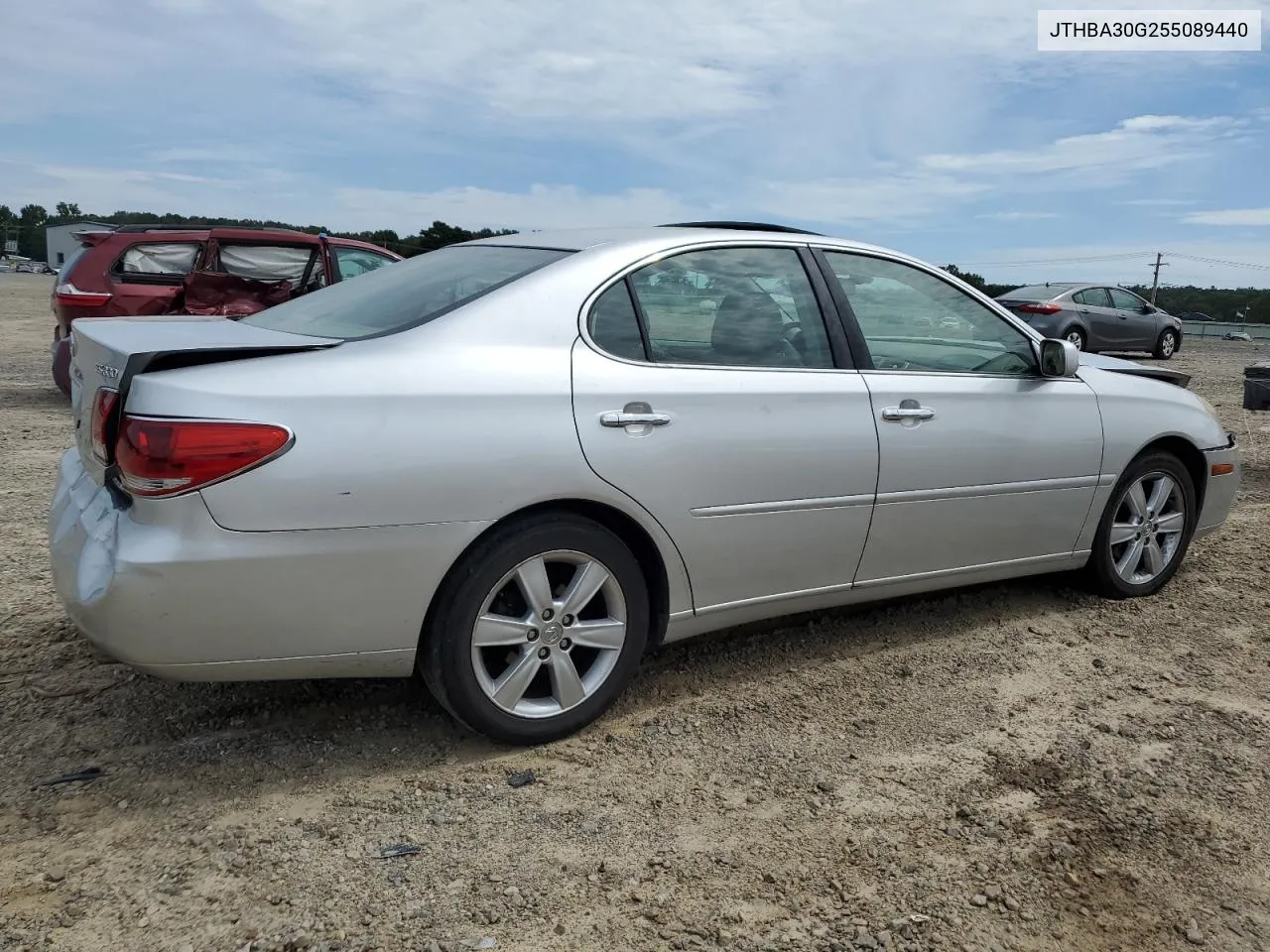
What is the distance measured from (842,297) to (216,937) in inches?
108

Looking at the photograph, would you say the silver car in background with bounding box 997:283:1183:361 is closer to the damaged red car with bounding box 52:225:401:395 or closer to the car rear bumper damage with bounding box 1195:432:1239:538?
the damaged red car with bounding box 52:225:401:395

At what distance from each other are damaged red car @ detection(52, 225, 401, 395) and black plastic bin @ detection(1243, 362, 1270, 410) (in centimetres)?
705

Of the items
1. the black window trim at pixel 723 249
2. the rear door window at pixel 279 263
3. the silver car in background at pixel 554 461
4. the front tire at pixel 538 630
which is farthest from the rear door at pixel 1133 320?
the front tire at pixel 538 630

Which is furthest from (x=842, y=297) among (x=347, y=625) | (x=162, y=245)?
(x=162, y=245)

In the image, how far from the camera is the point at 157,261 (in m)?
9.49

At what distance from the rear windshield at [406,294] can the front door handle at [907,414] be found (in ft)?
4.09

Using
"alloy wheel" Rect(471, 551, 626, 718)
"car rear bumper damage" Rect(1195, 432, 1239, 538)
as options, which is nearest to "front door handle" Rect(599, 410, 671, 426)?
"alloy wheel" Rect(471, 551, 626, 718)

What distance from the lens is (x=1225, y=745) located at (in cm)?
324

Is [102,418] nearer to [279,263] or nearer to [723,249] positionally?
[723,249]

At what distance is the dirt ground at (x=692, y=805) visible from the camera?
2.32m

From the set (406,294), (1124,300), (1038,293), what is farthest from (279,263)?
(1124,300)

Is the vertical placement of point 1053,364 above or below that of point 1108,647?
above

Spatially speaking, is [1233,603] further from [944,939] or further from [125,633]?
[125,633]

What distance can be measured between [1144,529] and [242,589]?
Result: 3793mm
